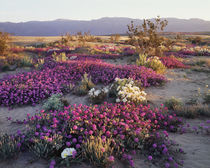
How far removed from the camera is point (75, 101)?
5.84 m

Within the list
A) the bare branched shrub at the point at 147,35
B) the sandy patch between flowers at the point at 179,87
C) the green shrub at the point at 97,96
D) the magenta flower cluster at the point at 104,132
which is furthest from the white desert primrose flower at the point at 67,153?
the bare branched shrub at the point at 147,35

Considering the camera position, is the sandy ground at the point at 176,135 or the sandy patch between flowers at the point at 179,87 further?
the sandy patch between flowers at the point at 179,87

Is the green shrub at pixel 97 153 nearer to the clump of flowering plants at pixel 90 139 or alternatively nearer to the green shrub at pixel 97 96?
the clump of flowering plants at pixel 90 139

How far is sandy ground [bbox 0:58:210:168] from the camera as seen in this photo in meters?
2.82

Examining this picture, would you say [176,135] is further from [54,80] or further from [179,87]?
[54,80]

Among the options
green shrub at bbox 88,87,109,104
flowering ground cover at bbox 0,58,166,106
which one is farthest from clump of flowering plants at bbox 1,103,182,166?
flowering ground cover at bbox 0,58,166,106

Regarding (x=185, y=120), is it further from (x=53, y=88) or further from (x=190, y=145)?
(x=53, y=88)

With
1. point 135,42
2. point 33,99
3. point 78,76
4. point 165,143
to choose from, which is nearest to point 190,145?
point 165,143

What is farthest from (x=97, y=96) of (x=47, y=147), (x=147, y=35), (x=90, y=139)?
(x=147, y=35)

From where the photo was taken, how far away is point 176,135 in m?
3.73

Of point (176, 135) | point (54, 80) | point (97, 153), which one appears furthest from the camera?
point (54, 80)

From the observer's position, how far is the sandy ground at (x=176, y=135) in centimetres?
282

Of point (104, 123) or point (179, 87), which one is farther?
point (179, 87)

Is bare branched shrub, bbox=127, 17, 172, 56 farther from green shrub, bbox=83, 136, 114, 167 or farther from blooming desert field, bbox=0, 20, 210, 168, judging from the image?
green shrub, bbox=83, 136, 114, 167
